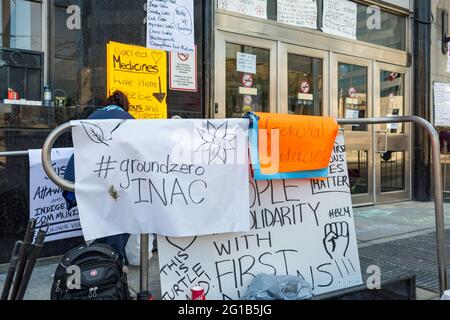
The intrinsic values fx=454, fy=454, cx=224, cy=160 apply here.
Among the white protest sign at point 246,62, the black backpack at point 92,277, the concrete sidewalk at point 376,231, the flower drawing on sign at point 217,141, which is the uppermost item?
the white protest sign at point 246,62

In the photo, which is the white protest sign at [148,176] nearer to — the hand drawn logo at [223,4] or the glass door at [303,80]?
the hand drawn logo at [223,4]

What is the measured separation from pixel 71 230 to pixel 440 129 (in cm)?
699

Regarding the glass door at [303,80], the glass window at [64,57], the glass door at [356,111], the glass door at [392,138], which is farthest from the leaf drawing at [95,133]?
the glass door at [392,138]

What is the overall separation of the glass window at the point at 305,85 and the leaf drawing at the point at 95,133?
14.0 ft

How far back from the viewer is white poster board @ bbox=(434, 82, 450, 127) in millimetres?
7957

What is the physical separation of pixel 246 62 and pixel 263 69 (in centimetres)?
29

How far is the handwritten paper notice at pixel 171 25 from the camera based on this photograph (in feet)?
15.8

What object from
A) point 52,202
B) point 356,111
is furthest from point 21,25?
point 356,111

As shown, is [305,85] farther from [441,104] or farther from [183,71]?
[441,104]

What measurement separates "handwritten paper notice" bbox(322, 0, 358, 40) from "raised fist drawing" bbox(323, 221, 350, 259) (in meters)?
4.30

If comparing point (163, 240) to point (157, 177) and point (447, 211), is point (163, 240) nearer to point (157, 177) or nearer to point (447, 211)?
point (157, 177)

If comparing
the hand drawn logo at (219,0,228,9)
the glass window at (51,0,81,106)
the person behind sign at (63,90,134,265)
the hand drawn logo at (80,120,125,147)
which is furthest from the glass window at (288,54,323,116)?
the hand drawn logo at (80,120,125,147)

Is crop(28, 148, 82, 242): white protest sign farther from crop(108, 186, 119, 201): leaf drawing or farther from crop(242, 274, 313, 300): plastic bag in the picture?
crop(242, 274, 313, 300): plastic bag
